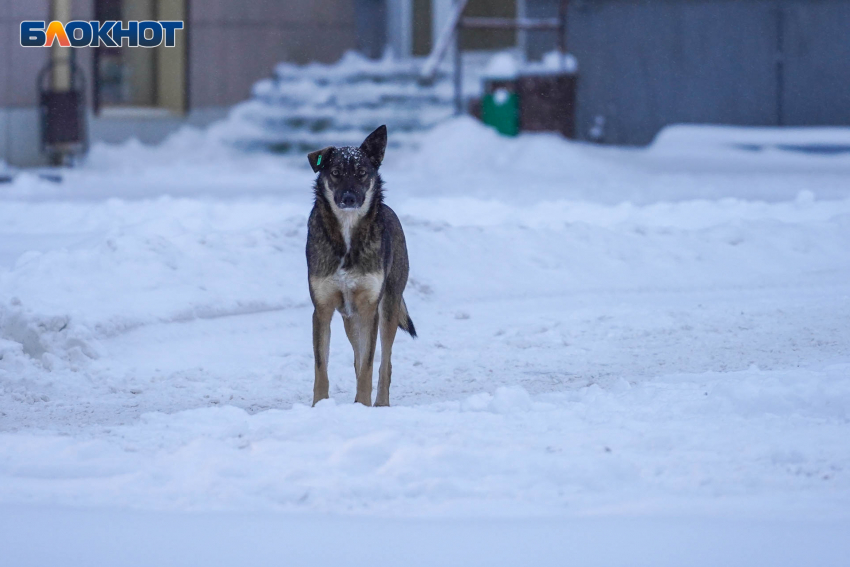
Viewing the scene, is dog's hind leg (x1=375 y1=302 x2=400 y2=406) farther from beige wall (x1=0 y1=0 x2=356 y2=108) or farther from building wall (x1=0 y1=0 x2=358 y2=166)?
beige wall (x1=0 y1=0 x2=356 y2=108)

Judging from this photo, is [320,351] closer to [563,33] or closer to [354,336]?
[354,336]

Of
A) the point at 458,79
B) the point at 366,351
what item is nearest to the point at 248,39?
the point at 458,79

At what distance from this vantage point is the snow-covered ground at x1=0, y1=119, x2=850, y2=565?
14.6 ft

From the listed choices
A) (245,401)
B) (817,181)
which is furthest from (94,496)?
(817,181)

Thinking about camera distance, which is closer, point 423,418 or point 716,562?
point 716,562

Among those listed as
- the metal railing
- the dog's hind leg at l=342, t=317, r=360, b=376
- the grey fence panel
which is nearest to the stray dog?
the dog's hind leg at l=342, t=317, r=360, b=376

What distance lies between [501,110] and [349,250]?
13.4 meters

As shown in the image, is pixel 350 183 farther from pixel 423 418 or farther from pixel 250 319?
pixel 250 319

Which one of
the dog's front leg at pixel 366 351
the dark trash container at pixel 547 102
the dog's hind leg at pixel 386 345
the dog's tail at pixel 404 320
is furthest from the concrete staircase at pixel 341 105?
the dog's front leg at pixel 366 351

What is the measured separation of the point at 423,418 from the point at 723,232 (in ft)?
21.2

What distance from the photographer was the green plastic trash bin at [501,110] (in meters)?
19.3

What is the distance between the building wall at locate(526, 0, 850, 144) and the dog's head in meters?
14.2

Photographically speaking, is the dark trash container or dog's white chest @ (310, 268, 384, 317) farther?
the dark trash container

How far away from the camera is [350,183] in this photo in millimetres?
6352
